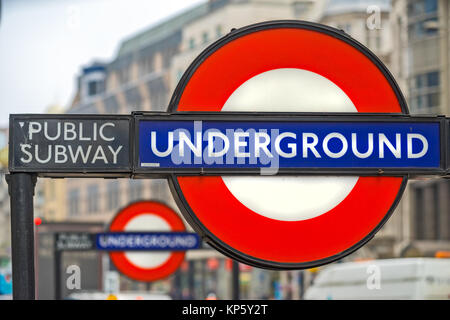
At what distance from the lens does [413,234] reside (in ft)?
191

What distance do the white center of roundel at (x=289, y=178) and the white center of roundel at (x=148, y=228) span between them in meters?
8.41

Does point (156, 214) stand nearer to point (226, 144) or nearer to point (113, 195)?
point (226, 144)

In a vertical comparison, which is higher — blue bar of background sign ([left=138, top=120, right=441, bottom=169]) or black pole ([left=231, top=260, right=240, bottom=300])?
blue bar of background sign ([left=138, top=120, right=441, bottom=169])

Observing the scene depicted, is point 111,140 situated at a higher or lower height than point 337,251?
higher

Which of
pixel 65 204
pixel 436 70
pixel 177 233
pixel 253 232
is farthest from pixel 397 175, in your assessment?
pixel 65 204

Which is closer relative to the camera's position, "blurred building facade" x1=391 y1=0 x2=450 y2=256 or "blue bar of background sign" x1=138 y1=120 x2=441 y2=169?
"blue bar of background sign" x1=138 y1=120 x2=441 y2=169

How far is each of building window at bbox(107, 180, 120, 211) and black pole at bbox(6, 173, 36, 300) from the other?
9579 centimetres

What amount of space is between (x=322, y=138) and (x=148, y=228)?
340 inches

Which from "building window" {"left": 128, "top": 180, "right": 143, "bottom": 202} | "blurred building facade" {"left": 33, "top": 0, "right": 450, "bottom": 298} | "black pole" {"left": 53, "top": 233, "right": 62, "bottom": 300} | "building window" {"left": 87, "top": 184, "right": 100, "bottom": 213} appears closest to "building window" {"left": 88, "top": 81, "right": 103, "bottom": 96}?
"blurred building facade" {"left": 33, "top": 0, "right": 450, "bottom": 298}

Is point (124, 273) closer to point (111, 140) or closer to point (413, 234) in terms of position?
point (111, 140)

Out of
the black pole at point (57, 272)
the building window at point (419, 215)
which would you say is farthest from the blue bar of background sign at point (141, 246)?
the building window at point (419, 215)

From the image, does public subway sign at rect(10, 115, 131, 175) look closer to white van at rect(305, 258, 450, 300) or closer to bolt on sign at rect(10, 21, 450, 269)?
bolt on sign at rect(10, 21, 450, 269)

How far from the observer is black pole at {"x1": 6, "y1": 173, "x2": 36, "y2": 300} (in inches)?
152
